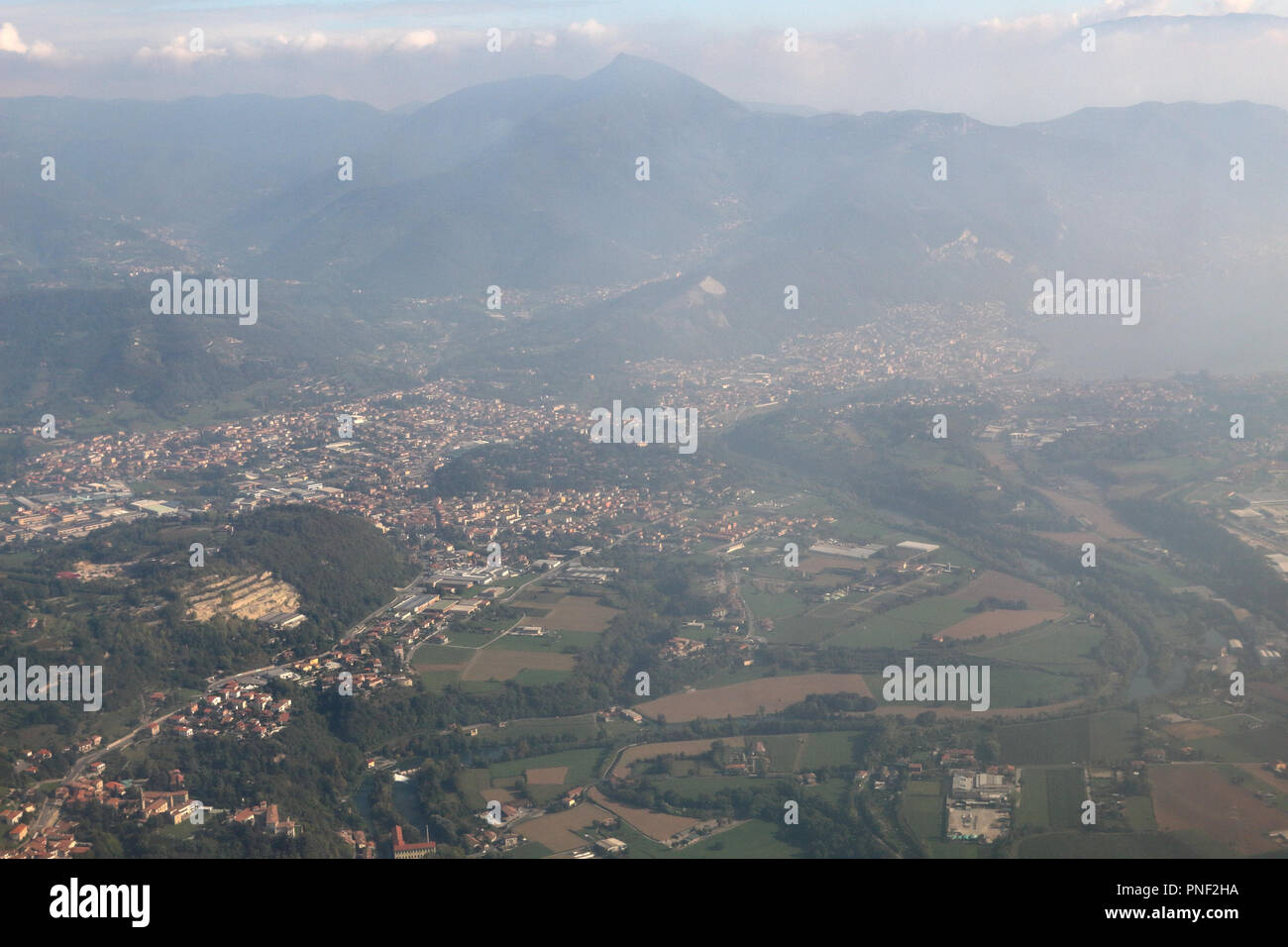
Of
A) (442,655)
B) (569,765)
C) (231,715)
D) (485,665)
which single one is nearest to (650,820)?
(569,765)

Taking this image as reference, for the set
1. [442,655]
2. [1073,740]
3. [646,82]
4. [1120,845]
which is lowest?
[1120,845]

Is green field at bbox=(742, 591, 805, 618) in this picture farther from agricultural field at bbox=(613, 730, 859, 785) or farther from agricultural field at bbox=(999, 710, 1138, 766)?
agricultural field at bbox=(999, 710, 1138, 766)

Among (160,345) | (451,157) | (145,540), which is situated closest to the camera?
(145,540)

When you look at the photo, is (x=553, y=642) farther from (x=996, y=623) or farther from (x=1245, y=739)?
(x=1245, y=739)

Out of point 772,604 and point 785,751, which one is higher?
point 772,604

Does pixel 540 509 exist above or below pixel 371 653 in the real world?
above

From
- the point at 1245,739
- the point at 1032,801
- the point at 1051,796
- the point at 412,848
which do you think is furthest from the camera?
the point at 1245,739

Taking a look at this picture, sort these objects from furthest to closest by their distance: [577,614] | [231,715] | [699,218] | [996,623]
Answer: [699,218]
[577,614]
[996,623]
[231,715]
